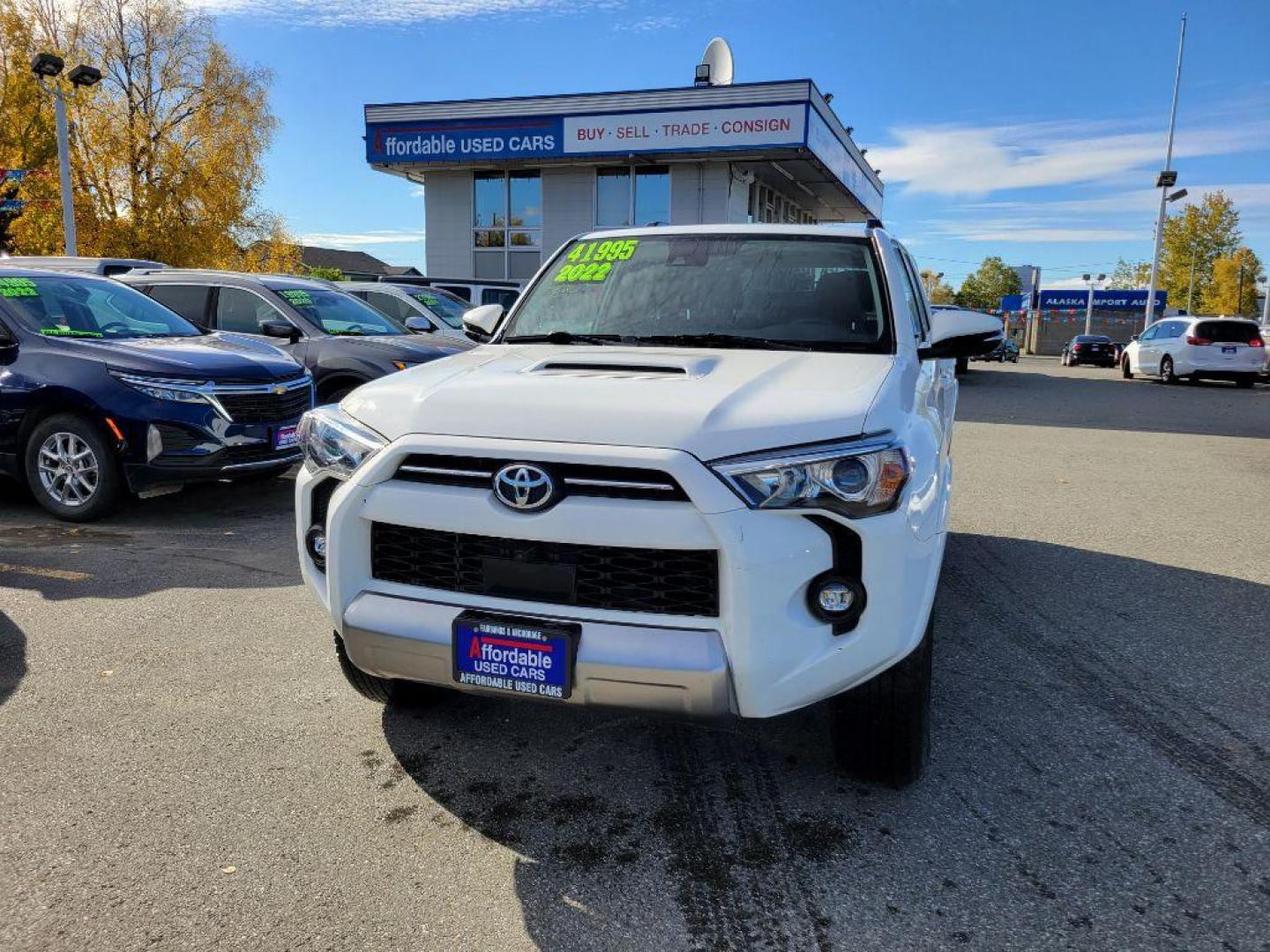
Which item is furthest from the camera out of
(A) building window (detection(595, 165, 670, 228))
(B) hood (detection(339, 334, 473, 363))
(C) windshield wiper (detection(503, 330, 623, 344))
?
(A) building window (detection(595, 165, 670, 228))

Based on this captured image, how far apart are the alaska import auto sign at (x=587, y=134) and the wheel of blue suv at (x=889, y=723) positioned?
65.4ft

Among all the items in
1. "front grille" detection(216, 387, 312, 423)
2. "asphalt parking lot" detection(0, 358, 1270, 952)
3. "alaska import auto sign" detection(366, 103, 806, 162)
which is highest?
"alaska import auto sign" detection(366, 103, 806, 162)

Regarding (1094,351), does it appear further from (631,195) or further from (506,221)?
(506,221)

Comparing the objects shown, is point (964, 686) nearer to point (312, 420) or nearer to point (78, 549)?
point (312, 420)

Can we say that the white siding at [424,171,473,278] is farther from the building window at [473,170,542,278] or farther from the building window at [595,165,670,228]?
the building window at [595,165,670,228]

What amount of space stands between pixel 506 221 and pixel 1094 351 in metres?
23.7

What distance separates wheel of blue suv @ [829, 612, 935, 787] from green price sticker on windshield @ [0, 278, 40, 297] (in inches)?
261

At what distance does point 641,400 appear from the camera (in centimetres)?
252

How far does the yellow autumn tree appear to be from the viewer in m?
27.4

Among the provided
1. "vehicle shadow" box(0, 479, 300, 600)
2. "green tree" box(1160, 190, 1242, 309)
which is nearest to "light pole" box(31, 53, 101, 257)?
"vehicle shadow" box(0, 479, 300, 600)

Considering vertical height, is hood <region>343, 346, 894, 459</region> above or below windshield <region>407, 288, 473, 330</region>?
below

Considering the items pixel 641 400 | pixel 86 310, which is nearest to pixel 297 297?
pixel 86 310

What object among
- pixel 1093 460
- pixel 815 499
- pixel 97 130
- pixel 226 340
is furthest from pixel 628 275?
pixel 97 130

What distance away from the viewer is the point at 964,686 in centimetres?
367
